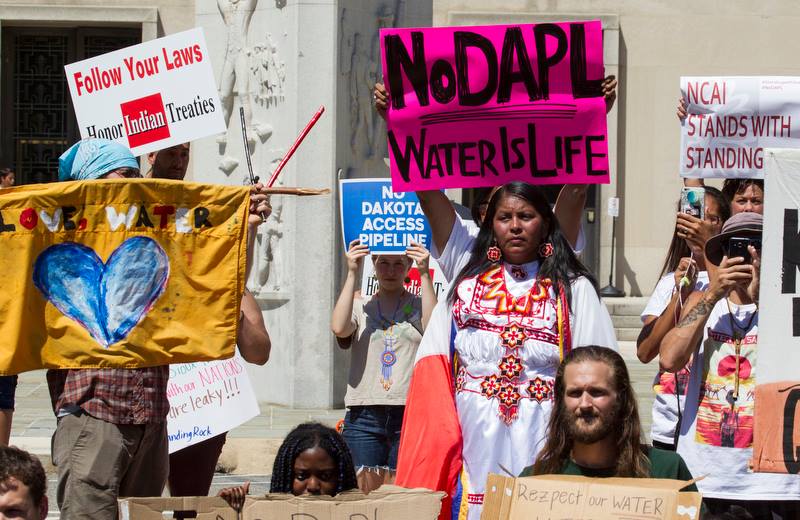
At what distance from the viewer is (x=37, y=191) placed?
4945 millimetres

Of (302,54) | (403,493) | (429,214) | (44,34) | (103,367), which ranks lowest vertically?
(403,493)

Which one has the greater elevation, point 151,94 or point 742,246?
point 151,94

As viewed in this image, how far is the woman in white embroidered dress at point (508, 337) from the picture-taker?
186 inches

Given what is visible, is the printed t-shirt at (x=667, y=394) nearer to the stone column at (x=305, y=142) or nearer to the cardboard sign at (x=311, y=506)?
the cardboard sign at (x=311, y=506)

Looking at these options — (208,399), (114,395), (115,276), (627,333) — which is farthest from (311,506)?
(627,333)

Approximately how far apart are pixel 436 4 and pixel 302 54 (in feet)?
31.5

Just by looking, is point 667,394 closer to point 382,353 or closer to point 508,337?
point 508,337

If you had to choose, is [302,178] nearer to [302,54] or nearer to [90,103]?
[302,54]

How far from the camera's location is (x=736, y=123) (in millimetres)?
6945

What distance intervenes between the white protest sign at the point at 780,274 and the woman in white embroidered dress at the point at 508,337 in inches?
20.0

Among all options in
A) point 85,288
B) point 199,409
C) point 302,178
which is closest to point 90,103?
point 199,409

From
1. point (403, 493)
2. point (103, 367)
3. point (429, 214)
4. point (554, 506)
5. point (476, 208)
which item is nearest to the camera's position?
point (554, 506)

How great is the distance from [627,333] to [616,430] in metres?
14.2

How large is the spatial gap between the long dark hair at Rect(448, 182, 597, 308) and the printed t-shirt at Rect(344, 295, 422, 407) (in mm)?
1825
